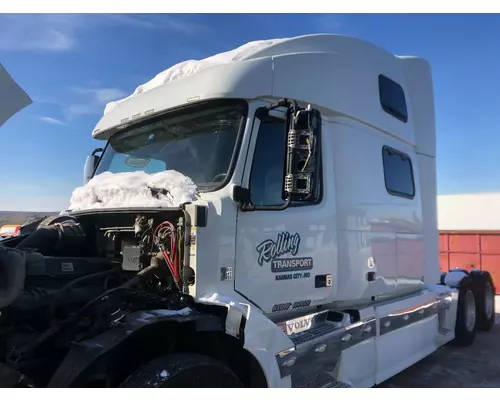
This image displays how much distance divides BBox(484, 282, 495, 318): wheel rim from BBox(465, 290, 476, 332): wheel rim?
43 centimetres

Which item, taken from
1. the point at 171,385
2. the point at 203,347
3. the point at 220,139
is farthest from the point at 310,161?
the point at 171,385

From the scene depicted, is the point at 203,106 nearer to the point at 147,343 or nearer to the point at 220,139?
the point at 220,139

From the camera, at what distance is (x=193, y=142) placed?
147 inches

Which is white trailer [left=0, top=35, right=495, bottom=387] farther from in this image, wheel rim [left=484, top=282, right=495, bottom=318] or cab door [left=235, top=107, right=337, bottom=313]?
wheel rim [left=484, top=282, right=495, bottom=318]

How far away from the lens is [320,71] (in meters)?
4.30

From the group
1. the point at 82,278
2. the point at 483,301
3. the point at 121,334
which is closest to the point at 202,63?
the point at 82,278

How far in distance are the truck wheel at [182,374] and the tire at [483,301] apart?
616cm

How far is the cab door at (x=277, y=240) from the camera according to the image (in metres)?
3.53

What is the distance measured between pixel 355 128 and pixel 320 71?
0.71m

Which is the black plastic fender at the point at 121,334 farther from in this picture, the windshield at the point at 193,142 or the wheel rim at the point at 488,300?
the wheel rim at the point at 488,300

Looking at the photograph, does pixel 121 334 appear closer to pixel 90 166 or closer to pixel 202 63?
pixel 202 63

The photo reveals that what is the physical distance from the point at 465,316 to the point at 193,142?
5.48 meters

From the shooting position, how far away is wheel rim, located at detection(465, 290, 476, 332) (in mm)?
7174

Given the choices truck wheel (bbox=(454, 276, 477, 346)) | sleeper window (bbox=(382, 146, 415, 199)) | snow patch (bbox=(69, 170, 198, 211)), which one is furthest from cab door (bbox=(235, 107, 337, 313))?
truck wheel (bbox=(454, 276, 477, 346))
